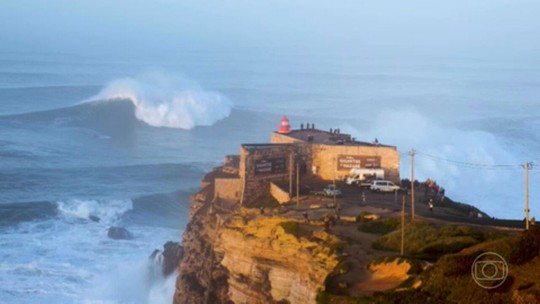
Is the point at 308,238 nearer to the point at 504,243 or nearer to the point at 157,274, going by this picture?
the point at 504,243

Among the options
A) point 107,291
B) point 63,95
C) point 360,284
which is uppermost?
point 63,95

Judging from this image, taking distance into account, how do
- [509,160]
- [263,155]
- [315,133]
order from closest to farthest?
[263,155] → [315,133] → [509,160]

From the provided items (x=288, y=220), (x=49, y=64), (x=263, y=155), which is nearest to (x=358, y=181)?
(x=263, y=155)

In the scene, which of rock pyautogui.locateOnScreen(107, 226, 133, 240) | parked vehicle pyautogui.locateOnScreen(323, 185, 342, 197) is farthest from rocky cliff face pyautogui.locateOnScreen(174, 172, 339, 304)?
rock pyautogui.locateOnScreen(107, 226, 133, 240)

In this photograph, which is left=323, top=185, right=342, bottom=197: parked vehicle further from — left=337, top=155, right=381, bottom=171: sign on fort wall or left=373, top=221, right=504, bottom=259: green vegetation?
left=373, top=221, right=504, bottom=259: green vegetation

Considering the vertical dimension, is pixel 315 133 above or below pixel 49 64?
below

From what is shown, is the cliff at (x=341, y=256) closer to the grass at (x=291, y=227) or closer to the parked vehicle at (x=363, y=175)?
the grass at (x=291, y=227)

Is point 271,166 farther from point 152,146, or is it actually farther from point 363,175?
point 152,146
